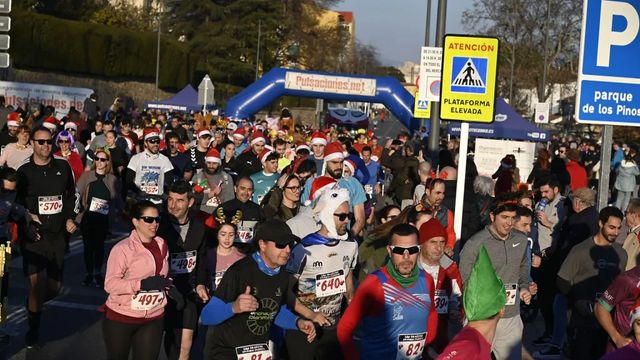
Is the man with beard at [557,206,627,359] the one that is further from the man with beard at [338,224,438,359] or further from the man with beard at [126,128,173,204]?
the man with beard at [126,128,173,204]

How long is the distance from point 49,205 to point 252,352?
13.9 feet

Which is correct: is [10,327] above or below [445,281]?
below

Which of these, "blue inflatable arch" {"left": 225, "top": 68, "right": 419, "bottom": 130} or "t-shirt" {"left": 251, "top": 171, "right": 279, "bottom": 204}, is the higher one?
"blue inflatable arch" {"left": 225, "top": 68, "right": 419, "bottom": 130}

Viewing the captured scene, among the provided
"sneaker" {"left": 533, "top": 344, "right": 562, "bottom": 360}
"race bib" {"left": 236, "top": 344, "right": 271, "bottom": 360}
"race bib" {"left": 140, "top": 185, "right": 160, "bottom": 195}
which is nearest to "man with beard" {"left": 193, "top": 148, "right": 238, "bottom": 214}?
"race bib" {"left": 140, "top": 185, "right": 160, "bottom": 195}

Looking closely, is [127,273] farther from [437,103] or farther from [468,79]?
[437,103]

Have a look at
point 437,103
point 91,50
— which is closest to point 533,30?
point 91,50

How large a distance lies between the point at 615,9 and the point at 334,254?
2707 mm

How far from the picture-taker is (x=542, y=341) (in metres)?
11.7

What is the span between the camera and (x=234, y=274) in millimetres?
6727

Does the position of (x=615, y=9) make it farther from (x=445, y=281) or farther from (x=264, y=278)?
(x=264, y=278)

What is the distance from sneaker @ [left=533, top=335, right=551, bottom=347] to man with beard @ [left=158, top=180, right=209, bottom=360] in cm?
437

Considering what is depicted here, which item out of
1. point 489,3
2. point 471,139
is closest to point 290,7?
point 489,3

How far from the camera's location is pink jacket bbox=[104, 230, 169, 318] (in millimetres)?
7473

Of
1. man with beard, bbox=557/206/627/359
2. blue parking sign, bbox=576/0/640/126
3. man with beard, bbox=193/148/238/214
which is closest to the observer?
blue parking sign, bbox=576/0/640/126
